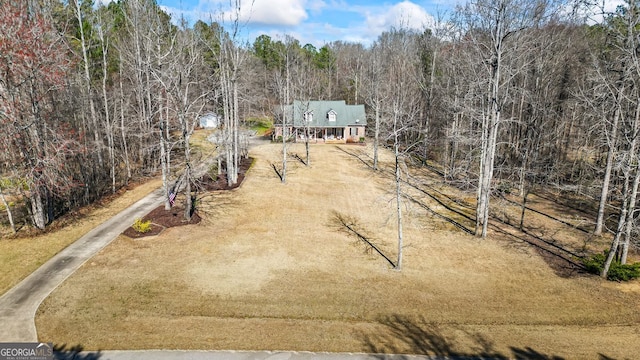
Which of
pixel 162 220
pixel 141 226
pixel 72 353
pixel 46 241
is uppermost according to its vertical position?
pixel 141 226

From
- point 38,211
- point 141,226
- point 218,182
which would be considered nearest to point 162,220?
point 141,226

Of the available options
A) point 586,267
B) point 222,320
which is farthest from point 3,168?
point 586,267

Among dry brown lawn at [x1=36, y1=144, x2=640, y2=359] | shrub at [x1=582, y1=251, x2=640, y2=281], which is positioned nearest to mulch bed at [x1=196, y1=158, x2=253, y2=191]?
dry brown lawn at [x1=36, y1=144, x2=640, y2=359]

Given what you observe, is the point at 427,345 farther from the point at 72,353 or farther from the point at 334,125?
the point at 334,125

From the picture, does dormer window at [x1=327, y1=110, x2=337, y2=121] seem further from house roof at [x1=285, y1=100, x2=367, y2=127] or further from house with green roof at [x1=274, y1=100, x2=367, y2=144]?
house roof at [x1=285, y1=100, x2=367, y2=127]

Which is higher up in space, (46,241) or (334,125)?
(334,125)

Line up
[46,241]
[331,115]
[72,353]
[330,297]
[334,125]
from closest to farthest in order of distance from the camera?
[72,353]
[330,297]
[46,241]
[334,125]
[331,115]

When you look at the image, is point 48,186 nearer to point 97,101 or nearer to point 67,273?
point 67,273
